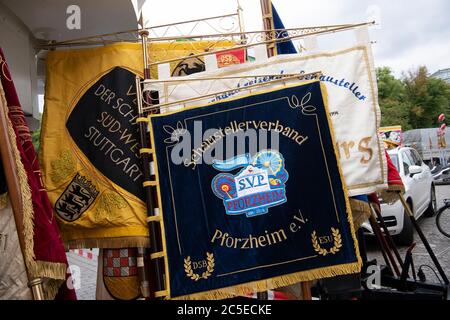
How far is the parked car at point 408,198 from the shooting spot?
→ 5.86m

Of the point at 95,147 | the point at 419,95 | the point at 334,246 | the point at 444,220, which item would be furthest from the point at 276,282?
the point at 419,95

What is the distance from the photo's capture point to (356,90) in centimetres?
258

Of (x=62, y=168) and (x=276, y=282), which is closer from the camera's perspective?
(x=276, y=282)

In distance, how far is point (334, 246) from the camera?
7.27 feet

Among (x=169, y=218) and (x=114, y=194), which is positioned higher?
(x=114, y=194)

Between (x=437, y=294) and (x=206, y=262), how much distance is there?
6.32 ft

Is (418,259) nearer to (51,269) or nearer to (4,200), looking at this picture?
(51,269)

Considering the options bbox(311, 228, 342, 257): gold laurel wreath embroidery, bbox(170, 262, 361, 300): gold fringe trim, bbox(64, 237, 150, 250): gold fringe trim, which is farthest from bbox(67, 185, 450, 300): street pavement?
bbox(311, 228, 342, 257): gold laurel wreath embroidery

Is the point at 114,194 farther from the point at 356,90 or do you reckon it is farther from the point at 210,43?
the point at 356,90

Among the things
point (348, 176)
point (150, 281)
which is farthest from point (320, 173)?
point (150, 281)

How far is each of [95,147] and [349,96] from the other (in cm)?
191

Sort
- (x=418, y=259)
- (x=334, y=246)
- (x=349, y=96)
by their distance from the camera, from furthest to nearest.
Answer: (x=418, y=259)
(x=349, y=96)
(x=334, y=246)
